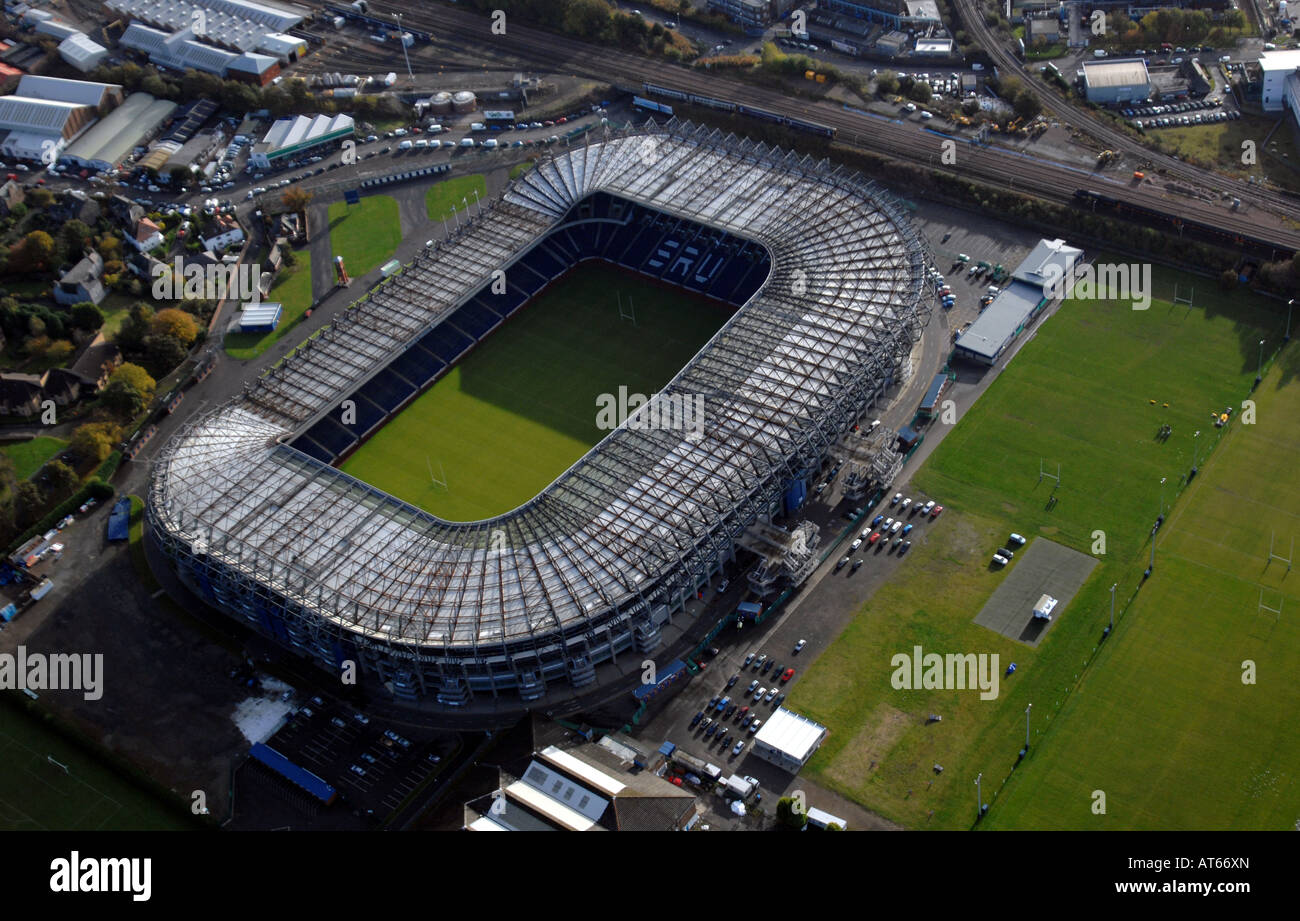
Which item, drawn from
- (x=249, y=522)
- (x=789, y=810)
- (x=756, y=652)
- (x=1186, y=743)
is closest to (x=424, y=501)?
(x=249, y=522)

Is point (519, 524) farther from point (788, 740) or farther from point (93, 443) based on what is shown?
point (93, 443)

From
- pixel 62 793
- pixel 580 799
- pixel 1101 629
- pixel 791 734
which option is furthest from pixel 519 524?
pixel 1101 629

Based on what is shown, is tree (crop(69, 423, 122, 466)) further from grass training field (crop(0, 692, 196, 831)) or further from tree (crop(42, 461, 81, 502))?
grass training field (crop(0, 692, 196, 831))

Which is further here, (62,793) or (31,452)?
(31,452)

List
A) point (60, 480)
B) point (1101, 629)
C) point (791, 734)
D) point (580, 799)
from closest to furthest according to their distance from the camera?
point (580, 799)
point (791, 734)
point (1101, 629)
point (60, 480)

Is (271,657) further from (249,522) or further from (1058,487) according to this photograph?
(1058,487)

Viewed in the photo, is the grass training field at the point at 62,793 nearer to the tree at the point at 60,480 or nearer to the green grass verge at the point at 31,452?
the tree at the point at 60,480

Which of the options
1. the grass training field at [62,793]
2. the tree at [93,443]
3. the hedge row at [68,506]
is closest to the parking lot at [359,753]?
the grass training field at [62,793]
